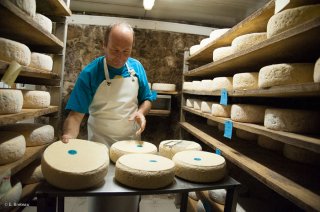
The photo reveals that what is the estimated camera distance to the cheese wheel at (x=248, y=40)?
1.67 metres

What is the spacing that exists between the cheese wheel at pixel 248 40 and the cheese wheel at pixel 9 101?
1.68 m

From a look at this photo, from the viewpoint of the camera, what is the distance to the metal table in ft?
3.38

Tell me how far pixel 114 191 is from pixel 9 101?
91 cm

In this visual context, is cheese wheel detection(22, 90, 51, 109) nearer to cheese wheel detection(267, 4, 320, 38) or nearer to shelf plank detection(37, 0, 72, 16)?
shelf plank detection(37, 0, 72, 16)

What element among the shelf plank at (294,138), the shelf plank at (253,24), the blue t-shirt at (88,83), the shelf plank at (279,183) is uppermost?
the shelf plank at (253,24)

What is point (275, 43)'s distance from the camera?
1318 mm

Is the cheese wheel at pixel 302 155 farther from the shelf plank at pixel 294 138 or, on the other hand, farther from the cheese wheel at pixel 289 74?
the cheese wheel at pixel 289 74

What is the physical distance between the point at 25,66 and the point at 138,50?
2496mm

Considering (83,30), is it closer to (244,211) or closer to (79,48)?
(79,48)

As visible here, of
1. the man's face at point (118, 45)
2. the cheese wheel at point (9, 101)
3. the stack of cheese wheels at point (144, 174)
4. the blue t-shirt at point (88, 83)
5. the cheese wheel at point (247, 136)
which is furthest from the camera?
the cheese wheel at point (247, 136)

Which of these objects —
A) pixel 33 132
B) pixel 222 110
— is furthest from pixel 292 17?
pixel 33 132

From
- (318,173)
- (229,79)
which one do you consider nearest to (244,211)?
(318,173)

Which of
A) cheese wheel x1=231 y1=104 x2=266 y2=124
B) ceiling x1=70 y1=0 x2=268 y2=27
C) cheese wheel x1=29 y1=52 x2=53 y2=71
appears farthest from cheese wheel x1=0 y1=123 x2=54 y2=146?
ceiling x1=70 y1=0 x2=268 y2=27

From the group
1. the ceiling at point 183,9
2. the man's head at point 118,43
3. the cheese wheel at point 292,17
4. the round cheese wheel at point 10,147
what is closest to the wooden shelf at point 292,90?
the cheese wheel at point 292,17
